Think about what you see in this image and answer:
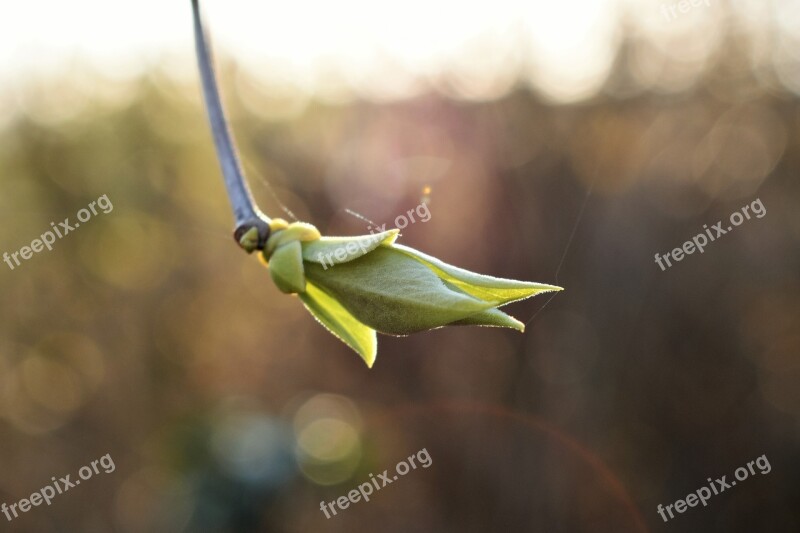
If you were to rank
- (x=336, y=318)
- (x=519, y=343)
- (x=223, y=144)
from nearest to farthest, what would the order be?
(x=223, y=144) < (x=336, y=318) < (x=519, y=343)

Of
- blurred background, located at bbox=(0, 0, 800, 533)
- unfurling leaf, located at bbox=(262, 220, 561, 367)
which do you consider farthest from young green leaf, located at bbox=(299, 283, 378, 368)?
→ blurred background, located at bbox=(0, 0, 800, 533)

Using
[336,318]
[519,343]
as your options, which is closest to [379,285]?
[336,318]

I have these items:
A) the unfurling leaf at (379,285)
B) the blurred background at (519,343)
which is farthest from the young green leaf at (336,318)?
the blurred background at (519,343)

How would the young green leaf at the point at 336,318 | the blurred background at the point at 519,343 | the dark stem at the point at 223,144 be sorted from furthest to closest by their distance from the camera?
the blurred background at the point at 519,343 → the young green leaf at the point at 336,318 → the dark stem at the point at 223,144

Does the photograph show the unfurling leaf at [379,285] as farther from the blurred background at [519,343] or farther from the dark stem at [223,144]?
the blurred background at [519,343]

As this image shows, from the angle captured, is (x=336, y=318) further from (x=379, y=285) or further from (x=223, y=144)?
(x=223, y=144)

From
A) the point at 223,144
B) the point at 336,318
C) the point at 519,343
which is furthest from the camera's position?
the point at 519,343

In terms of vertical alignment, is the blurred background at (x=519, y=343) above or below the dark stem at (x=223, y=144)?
above
